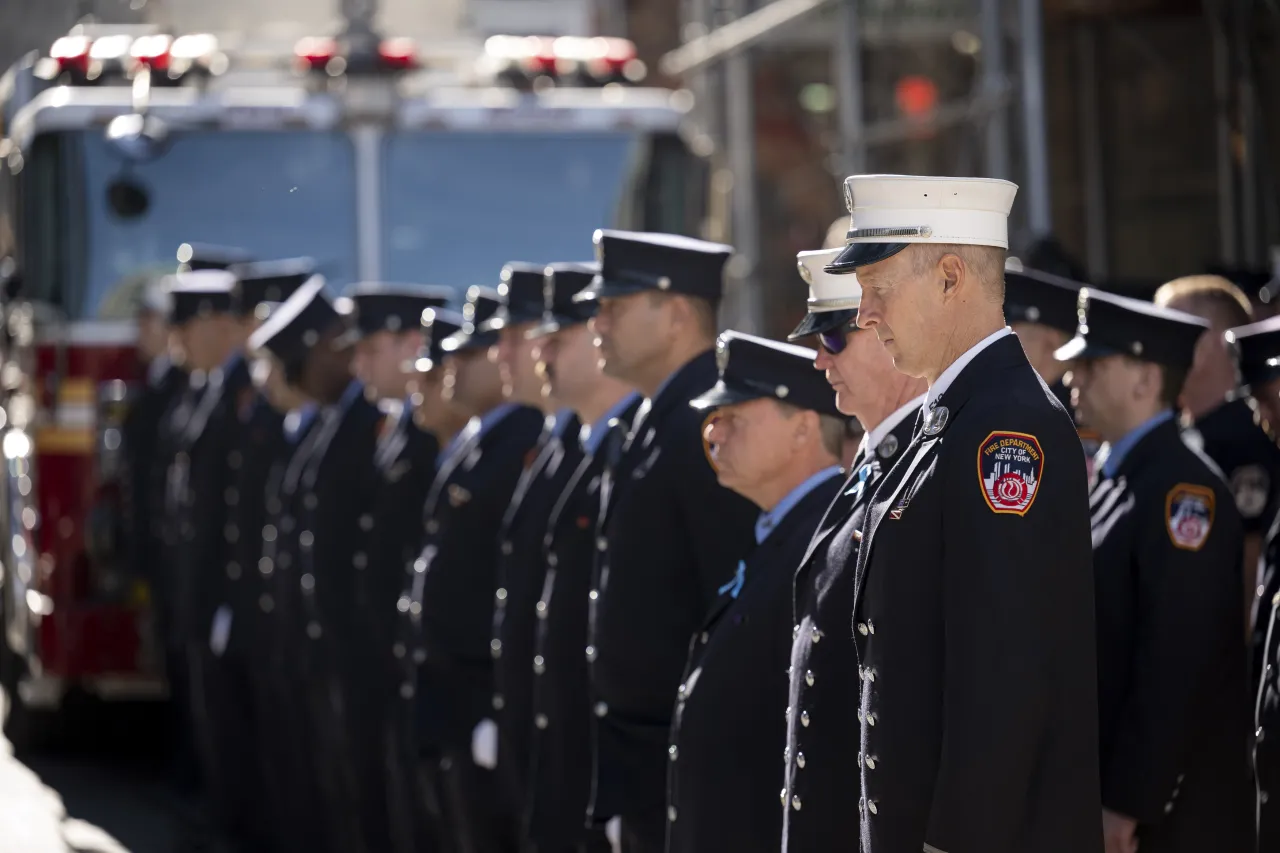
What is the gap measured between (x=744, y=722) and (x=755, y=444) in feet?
1.66

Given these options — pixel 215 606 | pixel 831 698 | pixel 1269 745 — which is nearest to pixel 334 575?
pixel 215 606

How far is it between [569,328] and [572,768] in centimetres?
105

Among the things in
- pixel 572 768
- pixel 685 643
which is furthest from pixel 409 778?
pixel 685 643

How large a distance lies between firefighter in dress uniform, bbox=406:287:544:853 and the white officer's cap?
2728 mm

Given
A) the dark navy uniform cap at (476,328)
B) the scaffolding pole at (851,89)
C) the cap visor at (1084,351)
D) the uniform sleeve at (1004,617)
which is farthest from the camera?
the scaffolding pole at (851,89)

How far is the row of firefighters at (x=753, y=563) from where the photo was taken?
9.83 ft

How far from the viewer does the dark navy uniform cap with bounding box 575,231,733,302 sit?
4.78 meters

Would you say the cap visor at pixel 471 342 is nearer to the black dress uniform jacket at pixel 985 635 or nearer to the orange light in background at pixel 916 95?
the black dress uniform jacket at pixel 985 635

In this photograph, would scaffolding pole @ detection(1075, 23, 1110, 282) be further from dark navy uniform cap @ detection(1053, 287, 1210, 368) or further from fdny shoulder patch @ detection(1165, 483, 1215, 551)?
fdny shoulder patch @ detection(1165, 483, 1215, 551)

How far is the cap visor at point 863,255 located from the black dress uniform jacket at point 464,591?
277 centimetres

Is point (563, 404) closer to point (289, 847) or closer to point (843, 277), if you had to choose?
point (843, 277)

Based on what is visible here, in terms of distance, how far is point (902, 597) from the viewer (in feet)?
9.99

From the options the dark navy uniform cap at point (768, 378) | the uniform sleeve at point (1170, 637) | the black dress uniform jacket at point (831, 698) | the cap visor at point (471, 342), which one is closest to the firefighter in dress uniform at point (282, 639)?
the cap visor at point (471, 342)

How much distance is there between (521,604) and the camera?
17.3 feet
